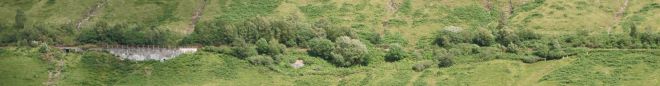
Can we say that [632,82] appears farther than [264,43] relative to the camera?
No

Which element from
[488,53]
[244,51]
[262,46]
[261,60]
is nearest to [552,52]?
[488,53]

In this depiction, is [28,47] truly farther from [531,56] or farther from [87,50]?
[531,56]

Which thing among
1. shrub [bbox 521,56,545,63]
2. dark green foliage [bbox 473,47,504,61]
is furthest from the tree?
shrub [bbox 521,56,545,63]

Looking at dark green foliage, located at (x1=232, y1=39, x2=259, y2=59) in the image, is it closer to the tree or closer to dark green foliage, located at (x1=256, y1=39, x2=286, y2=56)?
dark green foliage, located at (x1=256, y1=39, x2=286, y2=56)

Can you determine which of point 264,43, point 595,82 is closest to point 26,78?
point 264,43

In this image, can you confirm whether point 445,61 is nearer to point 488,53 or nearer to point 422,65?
point 422,65

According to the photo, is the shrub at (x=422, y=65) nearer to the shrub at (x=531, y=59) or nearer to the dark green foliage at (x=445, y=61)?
the dark green foliage at (x=445, y=61)
